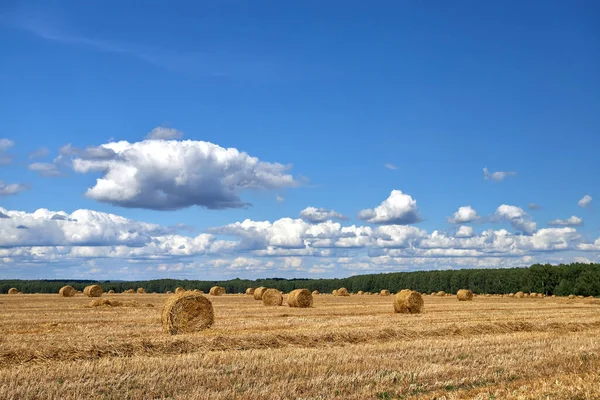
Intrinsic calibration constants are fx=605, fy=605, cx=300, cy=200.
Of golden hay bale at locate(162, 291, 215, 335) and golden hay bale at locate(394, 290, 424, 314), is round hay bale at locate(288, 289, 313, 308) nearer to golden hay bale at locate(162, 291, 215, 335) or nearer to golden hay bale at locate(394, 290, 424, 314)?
golden hay bale at locate(394, 290, 424, 314)

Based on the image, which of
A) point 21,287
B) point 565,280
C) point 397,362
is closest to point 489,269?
point 565,280

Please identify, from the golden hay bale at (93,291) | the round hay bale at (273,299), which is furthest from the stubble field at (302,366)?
the golden hay bale at (93,291)

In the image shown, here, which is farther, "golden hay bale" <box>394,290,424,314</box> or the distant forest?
the distant forest

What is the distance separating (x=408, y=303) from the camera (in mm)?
32875

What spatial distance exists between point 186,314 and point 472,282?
86817 millimetres

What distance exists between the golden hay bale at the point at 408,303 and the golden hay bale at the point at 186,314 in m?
13.8

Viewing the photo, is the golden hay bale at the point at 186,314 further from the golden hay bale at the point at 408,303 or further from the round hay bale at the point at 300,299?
the round hay bale at the point at 300,299

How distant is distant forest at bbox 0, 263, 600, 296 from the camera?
84125 millimetres

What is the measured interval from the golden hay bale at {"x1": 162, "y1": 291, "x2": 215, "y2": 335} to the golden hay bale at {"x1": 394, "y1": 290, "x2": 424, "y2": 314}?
45.1ft

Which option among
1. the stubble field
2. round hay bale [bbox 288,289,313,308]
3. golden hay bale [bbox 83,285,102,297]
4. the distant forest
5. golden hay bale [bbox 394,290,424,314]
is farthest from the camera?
the distant forest

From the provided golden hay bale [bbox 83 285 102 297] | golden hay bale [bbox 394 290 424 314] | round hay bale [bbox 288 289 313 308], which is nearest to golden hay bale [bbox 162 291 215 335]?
golden hay bale [bbox 394 290 424 314]

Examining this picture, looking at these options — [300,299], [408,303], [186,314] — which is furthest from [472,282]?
[186,314]

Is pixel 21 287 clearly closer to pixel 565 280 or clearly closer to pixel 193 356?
pixel 565 280

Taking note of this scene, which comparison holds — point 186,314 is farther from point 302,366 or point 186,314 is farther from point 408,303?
point 408,303
